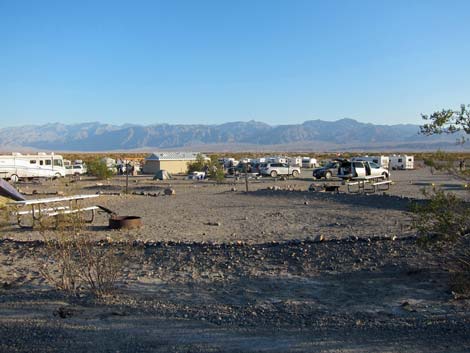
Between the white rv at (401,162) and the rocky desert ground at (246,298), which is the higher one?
the rocky desert ground at (246,298)

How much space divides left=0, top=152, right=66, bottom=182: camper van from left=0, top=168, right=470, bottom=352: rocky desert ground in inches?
1109

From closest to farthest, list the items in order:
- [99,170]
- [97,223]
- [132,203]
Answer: [97,223] → [132,203] → [99,170]

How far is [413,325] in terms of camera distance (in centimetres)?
646

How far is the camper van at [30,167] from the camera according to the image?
40812 millimetres

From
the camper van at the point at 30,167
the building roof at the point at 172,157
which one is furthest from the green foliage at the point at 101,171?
the building roof at the point at 172,157

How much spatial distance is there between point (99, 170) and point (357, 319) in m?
36.6

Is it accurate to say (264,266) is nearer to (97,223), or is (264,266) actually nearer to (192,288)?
(192,288)

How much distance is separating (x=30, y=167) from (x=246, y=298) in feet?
124

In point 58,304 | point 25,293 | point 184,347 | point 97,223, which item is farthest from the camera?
point 97,223

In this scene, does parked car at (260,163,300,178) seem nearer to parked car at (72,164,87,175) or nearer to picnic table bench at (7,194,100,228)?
parked car at (72,164,87,175)

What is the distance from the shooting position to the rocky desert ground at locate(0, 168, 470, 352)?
19.5 feet

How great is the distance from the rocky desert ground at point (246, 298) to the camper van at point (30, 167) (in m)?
28.2

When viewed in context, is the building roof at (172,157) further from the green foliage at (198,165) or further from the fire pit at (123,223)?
the fire pit at (123,223)

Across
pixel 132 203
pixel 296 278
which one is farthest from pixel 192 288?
pixel 132 203
